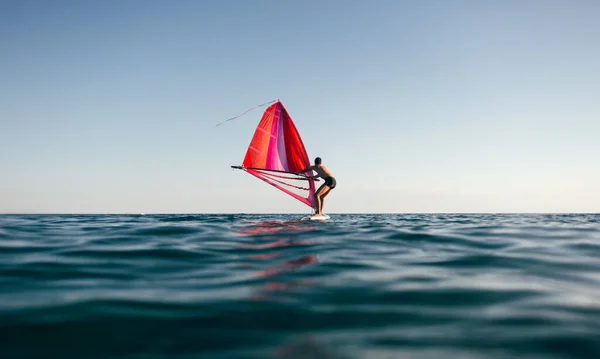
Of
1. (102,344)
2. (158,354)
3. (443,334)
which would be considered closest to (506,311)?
(443,334)

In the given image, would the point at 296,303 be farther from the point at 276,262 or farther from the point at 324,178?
the point at 324,178

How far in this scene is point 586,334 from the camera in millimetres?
3732

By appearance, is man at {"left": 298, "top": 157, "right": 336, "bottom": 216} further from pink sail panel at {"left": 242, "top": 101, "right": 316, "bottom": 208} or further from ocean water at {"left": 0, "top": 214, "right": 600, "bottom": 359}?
ocean water at {"left": 0, "top": 214, "right": 600, "bottom": 359}

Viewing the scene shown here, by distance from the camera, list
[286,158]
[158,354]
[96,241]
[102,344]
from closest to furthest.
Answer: [158,354], [102,344], [96,241], [286,158]

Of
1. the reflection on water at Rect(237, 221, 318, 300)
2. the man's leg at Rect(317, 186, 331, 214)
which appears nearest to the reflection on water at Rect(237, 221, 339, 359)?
the reflection on water at Rect(237, 221, 318, 300)

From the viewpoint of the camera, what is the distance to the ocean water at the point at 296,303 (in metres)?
3.42

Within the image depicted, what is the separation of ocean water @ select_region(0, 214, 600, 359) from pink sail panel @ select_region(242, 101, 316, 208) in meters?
17.3

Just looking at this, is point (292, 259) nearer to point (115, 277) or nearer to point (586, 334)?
point (115, 277)

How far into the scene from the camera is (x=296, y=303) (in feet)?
15.0

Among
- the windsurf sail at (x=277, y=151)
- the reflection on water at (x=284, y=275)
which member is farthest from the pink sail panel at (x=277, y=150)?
the reflection on water at (x=284, y=275)

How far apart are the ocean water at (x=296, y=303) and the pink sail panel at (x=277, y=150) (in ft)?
56.7

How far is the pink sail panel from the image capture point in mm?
25605

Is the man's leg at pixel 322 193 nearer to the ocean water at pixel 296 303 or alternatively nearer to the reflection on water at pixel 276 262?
the reflection on water at pixel 276 262

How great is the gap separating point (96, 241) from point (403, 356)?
364 inches
